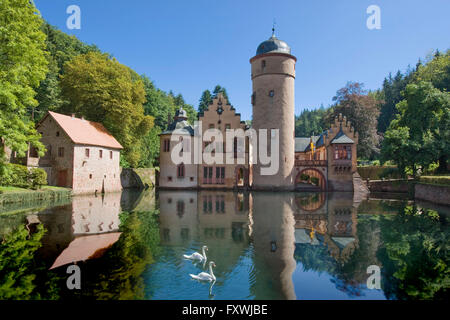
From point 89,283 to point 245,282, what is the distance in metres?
3.91

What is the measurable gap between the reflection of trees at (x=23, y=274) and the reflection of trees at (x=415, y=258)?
8311 mm

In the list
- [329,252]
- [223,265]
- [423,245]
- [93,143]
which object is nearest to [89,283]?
[223,265]

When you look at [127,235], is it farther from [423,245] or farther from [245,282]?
[423,245]

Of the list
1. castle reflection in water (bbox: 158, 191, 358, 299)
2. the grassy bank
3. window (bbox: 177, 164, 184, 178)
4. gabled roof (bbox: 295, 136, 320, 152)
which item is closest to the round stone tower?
window (bbox: 177, 164, 184, 178)

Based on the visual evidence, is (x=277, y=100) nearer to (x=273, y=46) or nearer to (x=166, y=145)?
(x=273, y=46)

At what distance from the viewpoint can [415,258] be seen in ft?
33.2

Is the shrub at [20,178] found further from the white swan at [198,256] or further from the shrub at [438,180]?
the shrub at [438,180]

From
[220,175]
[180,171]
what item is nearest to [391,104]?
[220,175]

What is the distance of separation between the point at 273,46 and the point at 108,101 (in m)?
21.7

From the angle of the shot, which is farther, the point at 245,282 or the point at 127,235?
the point at 127,235

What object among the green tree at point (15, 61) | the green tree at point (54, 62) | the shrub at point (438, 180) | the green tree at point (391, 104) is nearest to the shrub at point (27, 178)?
the green tree at point (15, 61)

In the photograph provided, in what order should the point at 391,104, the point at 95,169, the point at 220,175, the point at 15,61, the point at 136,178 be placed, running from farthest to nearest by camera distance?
the point at 391,104 → the point at 136,178 → the point at 220,175 → the point at 95,169 → the point at 15,61

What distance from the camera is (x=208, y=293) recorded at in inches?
264
